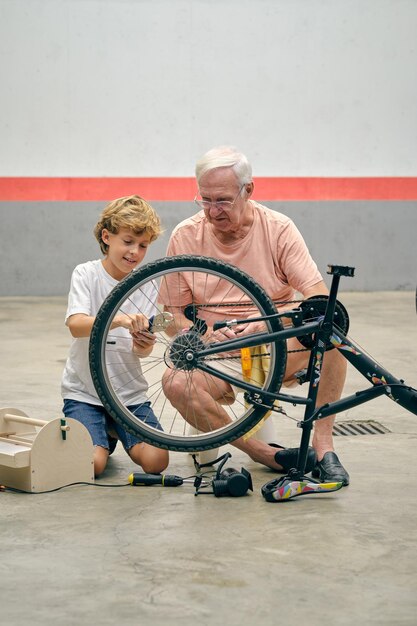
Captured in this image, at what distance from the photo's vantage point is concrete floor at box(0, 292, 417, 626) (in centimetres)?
201

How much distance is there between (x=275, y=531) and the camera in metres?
2.49

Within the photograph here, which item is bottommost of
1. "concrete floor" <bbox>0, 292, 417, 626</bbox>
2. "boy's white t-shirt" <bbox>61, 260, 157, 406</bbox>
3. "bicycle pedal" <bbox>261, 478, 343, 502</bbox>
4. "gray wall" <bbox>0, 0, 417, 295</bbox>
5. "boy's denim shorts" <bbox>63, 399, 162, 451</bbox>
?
"concrete floor" <bbox>0, 292, 417, 626</bbox>

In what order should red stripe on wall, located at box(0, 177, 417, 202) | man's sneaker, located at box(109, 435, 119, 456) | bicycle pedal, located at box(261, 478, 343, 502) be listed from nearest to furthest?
bicycle pedal, located at box(261, 478, 343, 502), man's sneaker, located at box(109, 435, 119, 456), red stripe on wall, located at box(0, 177, 417, 202)

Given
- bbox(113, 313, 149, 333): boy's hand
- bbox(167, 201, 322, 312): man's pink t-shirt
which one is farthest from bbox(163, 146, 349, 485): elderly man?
bbox(113, 313, 149, 333): boy's hand

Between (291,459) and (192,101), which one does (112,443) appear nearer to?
(291,459)

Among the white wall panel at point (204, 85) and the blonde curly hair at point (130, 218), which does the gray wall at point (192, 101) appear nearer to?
the white wall panel at point (204, 85)

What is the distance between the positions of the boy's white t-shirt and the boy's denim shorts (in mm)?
21

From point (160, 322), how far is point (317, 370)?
0.45m

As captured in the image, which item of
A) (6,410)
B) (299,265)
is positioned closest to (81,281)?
(6,410)

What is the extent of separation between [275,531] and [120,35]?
5720 millimetres

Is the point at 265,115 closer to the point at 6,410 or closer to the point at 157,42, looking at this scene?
the point at 157,42

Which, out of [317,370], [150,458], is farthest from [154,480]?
[317,370]

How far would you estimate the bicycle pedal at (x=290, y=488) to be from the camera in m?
2.73

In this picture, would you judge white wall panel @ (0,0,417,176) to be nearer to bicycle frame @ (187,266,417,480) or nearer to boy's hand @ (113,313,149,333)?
boy's hand @ (113,313,149,333)
